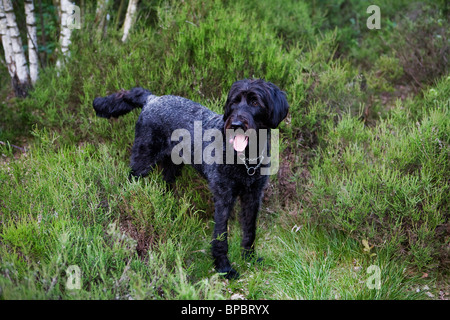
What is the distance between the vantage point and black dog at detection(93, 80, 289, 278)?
3.31 metres

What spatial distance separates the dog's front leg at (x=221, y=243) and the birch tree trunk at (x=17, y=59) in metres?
4.39

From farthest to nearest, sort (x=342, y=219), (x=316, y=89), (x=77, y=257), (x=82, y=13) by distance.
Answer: (x=82, y=13) → (x=316, y=89) → (x=342, y=219) → (x=77, y=257)

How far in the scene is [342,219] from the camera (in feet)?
12.2

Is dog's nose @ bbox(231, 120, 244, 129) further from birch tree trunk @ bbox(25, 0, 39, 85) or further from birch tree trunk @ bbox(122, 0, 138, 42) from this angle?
birch tree trunk @ bbox(25, 0, 39, 85)

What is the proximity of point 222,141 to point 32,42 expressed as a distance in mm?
4365

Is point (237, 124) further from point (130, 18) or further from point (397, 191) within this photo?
point (130, 18)

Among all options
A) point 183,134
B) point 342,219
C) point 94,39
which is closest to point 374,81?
point 342,219

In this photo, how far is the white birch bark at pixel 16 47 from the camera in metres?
5.83

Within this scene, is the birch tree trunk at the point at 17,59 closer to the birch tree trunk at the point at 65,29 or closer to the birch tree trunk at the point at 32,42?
the birch tree trunk at the point at 32,42

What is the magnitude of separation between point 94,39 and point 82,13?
0.92 metres

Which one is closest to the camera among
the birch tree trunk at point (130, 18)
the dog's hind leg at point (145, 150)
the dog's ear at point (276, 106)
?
the dog's ear at point (276, 106)

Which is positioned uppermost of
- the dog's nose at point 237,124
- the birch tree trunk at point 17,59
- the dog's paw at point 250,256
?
the birch tree trunk at point 17,59

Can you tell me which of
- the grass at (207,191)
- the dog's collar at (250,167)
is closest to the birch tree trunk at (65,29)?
the grass at (207,191)
